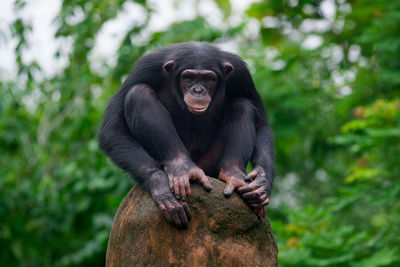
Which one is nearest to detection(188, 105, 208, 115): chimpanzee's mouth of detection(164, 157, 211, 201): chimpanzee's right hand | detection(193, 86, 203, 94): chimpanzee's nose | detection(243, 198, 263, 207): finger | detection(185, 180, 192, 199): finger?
detection(193, 86, 203, 94): chimpanzee's nose

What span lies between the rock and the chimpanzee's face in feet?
1.96

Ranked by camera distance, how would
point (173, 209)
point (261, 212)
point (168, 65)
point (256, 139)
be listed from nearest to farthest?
1. point (173, 209)
2. point (261, 212)
3. point (168, 65)
4. point (256, 139)

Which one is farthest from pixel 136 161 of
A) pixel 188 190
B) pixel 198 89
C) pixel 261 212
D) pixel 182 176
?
pixel 261 212

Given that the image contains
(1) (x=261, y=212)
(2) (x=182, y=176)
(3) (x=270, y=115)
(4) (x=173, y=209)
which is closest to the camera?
(4) (x=173, y=209)

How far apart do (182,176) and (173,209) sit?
0.27m

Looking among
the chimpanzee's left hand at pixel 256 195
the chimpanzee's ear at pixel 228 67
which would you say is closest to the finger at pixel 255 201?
the chimpanzee's left hand at pixel 256 195

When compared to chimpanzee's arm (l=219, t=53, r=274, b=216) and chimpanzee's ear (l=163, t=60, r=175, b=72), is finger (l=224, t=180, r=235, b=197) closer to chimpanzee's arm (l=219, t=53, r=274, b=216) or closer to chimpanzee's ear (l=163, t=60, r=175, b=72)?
chimpanzee's arm (l=219, t=53, r=274, b=216)

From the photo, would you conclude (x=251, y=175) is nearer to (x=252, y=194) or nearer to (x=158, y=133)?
(x=252, y=194)

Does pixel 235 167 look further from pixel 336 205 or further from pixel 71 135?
pixel 71 135

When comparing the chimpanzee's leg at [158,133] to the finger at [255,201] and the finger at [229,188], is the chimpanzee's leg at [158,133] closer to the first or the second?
the finger at [229,188]

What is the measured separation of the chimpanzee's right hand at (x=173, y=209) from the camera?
→ 11.5ft

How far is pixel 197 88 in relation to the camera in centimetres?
400

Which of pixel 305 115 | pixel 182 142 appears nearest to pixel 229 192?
pixel 182 142

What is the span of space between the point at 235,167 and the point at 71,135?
5615mm
